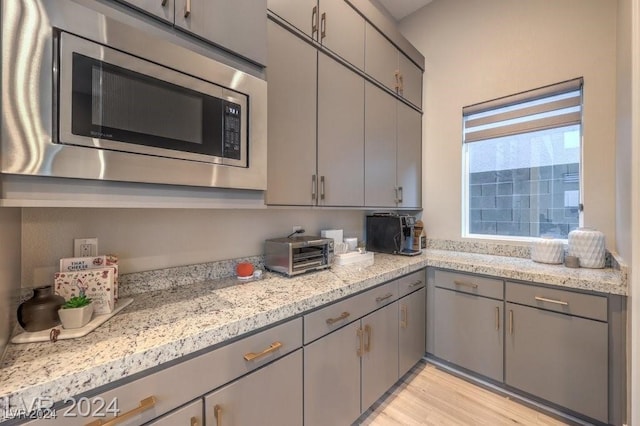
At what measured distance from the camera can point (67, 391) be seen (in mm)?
593

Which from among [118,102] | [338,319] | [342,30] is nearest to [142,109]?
[118,102]

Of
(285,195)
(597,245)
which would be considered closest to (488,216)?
(597,245)

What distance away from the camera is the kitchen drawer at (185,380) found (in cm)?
66

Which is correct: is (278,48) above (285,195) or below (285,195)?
above

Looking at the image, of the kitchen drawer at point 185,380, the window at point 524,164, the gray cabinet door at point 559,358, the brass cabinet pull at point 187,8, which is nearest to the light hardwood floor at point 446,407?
the gray cabinet door at point 559,358

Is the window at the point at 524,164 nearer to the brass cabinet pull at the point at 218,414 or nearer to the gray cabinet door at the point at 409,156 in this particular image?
the gray cabinet door at the point at 409,156

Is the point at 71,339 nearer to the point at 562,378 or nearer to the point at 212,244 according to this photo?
the point at 212,244

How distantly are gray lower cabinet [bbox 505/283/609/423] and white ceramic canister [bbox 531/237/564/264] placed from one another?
39cm

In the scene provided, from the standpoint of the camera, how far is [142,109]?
847mm

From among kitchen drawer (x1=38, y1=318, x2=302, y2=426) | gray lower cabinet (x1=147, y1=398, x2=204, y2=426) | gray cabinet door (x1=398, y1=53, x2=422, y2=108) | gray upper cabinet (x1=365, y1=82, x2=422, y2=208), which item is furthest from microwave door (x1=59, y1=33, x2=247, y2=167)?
gray cabinet door (x1=398, y1=53, x2=422, y2=108)

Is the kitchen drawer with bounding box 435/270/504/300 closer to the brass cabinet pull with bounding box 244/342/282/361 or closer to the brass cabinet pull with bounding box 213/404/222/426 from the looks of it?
the brass cabinet pull with bounding box 244/342/282/361

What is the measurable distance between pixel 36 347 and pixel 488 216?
2.83 meters

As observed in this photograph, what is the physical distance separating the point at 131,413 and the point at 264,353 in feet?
1.34

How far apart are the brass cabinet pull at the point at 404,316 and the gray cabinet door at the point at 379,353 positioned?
7cm
